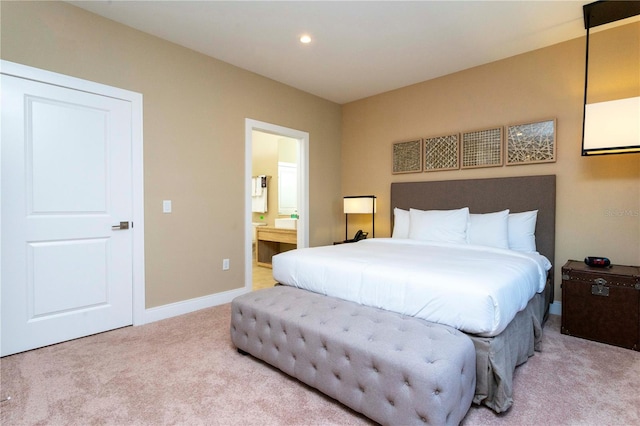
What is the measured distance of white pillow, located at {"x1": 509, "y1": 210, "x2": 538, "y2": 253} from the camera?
3146 millimetres

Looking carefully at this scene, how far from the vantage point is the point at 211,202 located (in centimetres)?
353

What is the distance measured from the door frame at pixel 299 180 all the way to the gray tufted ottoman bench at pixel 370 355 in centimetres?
168

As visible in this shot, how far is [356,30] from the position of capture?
2.97 meters

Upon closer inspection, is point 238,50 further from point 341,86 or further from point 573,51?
point 573,51

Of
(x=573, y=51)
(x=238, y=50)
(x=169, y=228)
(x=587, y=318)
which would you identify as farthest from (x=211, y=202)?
(x=573, y=51)

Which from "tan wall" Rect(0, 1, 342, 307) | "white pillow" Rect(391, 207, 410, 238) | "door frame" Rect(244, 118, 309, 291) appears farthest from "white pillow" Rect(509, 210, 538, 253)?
"tan wall" Rect(0, 1, 342, 307)

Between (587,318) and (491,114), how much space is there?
7.43 ft

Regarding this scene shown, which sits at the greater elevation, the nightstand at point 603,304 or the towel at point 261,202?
the towel at point 261,202

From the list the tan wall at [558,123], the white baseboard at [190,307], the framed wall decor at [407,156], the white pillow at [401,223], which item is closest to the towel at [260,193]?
the tan wall at [558,123]

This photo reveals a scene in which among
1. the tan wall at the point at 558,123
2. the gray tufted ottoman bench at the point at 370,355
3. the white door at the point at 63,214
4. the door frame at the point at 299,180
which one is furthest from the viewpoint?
the door frame at the point at 299,180

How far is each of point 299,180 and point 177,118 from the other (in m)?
1.89

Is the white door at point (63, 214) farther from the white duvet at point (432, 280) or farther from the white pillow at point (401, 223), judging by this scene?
the white pillow at point (401, 223)

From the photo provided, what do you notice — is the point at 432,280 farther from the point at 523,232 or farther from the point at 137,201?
the point at 137,201

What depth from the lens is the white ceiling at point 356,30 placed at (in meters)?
2.62
